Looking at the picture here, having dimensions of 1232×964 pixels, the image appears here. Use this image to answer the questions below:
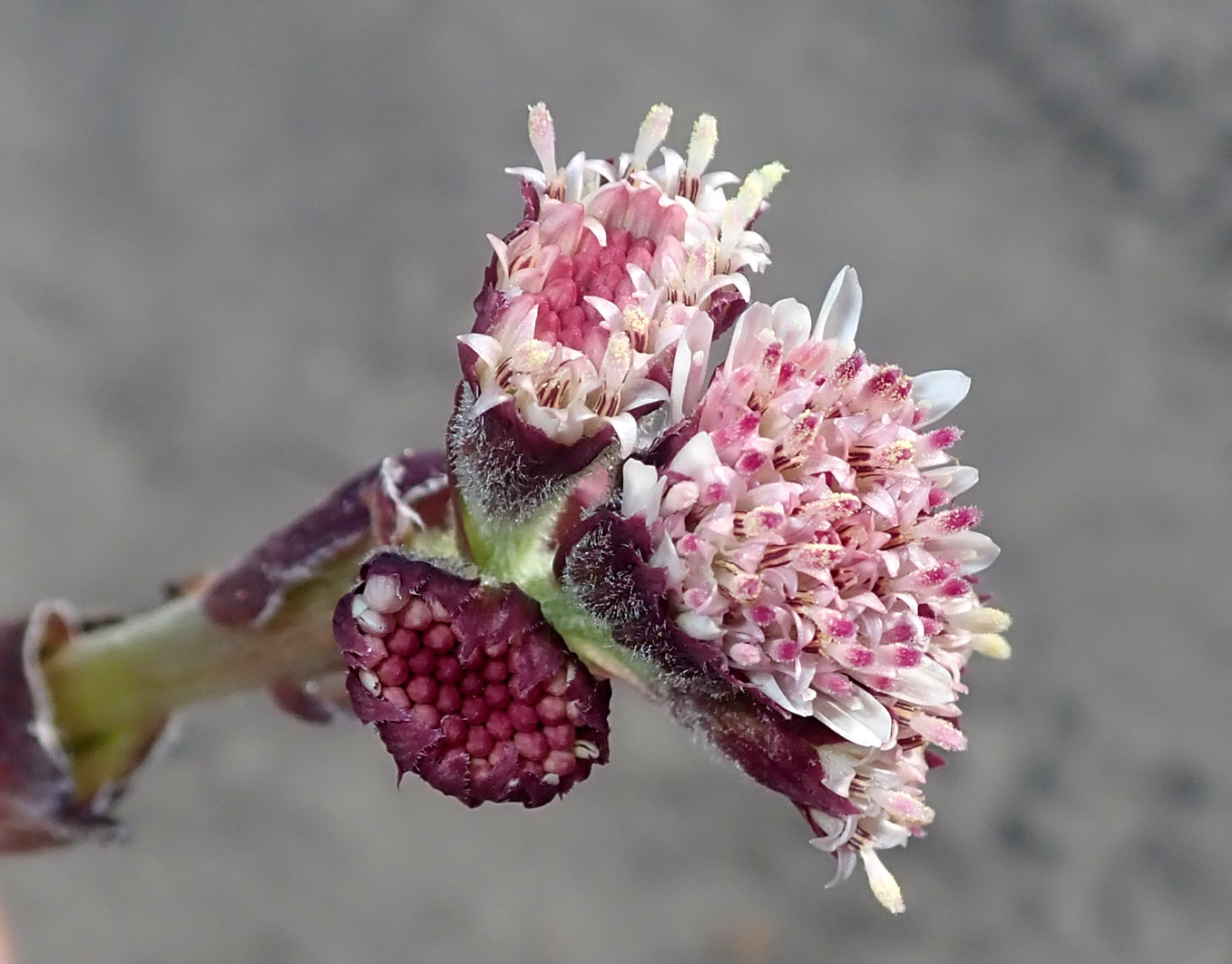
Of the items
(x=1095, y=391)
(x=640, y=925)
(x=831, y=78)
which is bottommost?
(x=640, y=925)

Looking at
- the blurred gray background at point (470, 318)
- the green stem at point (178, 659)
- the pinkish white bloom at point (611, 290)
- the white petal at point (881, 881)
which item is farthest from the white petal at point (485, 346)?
the blurred gray background at point (470, 318)

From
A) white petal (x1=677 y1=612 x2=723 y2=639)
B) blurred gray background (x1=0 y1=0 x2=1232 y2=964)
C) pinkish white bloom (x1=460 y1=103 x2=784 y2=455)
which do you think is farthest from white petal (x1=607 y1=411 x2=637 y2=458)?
blurred gray background (x1=0 y1=0 x2=1232 y2=964)

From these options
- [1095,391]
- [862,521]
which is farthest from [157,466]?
[1095,391]

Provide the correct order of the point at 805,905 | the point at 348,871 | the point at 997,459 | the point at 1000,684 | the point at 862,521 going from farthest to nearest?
1. the point at 997,459
2. the point at 1000,684
3. the point at 805,905
4. the point at 348,871
5. the point at 862,521

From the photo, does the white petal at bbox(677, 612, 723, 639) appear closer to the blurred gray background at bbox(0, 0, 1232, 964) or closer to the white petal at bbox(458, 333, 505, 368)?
the white petal at bbox(458, 333, 505, 368)

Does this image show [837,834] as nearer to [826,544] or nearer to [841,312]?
[826,544]

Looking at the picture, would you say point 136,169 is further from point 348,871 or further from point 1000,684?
point 1000,684

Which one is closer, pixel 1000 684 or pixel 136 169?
pixel 136 169
